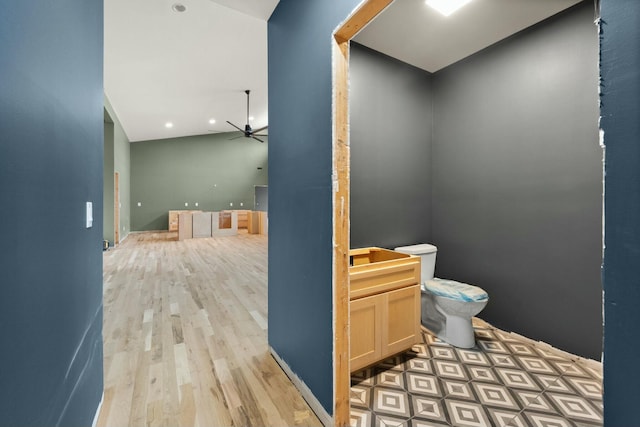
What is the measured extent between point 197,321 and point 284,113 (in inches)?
84.4

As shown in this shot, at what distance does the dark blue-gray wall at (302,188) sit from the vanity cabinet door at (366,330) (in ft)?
1.14

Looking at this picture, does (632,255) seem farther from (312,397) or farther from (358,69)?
(358,69)

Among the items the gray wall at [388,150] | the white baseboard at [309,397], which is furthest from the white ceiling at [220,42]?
the white baseboard at [309,397]

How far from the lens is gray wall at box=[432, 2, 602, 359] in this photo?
1.98 m

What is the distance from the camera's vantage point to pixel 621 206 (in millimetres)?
540

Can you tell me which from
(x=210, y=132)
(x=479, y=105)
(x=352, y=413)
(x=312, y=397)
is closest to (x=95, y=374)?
(x=312, y=397)

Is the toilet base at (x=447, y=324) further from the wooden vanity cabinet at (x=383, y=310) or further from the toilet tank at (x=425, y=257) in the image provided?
the wooden vanity cabinet at (x=383, y=310)

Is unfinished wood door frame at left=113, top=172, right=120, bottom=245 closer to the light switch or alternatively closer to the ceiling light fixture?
the ceiling light fixture

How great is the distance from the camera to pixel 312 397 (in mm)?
1544

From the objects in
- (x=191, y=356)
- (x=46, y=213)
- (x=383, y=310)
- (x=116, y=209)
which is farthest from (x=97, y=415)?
(x=116, y=209)

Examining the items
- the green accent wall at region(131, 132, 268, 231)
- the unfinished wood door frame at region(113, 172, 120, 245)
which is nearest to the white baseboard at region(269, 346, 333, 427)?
the unfinished wood door frame at region(113, 172, 120, 245)

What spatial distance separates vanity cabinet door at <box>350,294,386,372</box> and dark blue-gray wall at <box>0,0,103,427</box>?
1.39 metres

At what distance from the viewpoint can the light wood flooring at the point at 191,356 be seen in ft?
4.93

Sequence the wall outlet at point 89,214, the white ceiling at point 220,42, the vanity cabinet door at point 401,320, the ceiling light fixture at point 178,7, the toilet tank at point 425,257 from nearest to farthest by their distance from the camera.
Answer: the wall outlet at point 89,214
the vanity cabinet door at point 401,320
the white ceiling at point 220,42
the toilet tank at point 425,257
the ceiling light fixture at point 178,7
